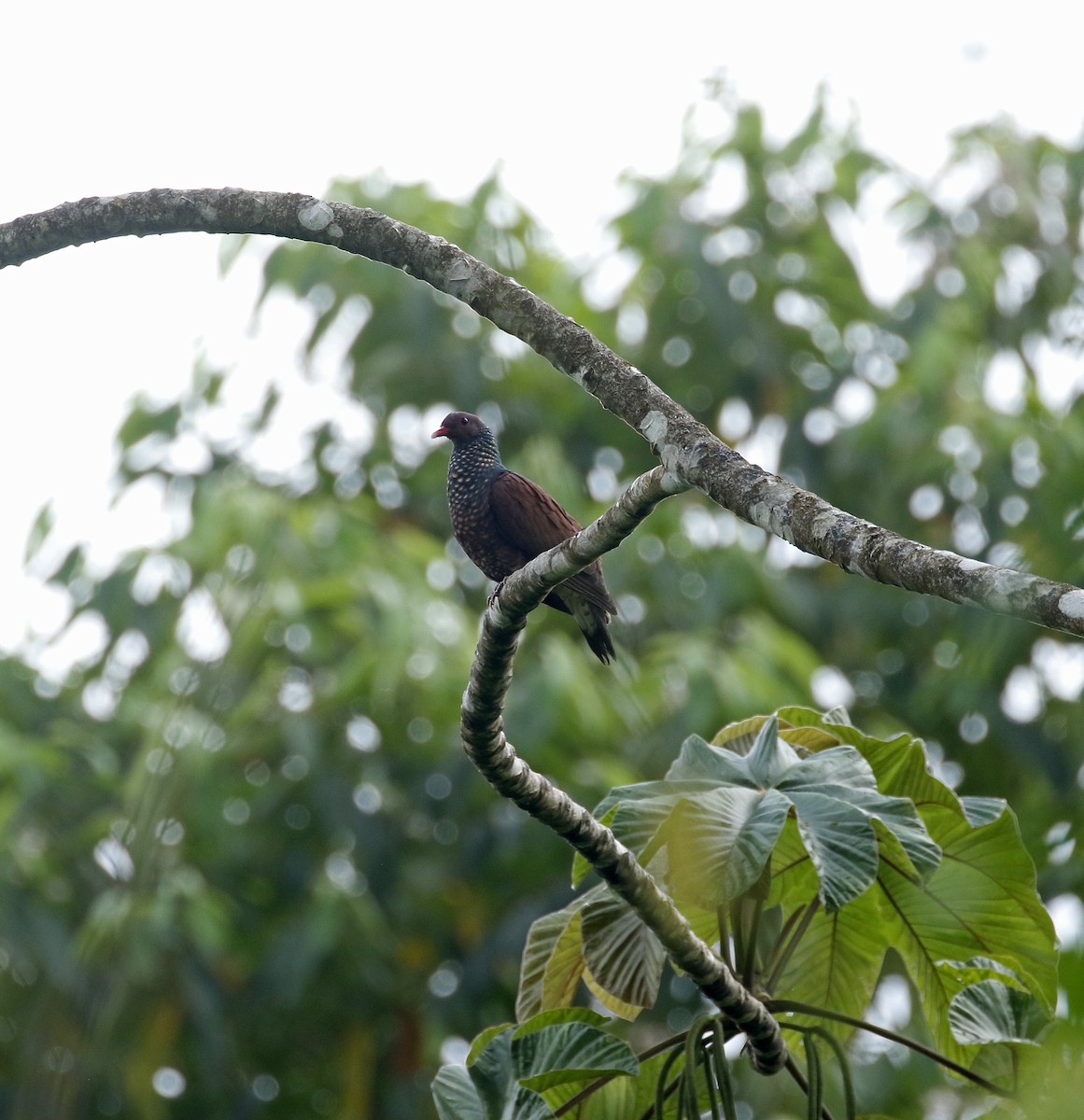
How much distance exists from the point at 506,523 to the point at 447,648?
107 cm

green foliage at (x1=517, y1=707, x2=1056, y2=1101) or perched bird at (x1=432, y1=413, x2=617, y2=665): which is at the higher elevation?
perched bird at (x1=432, y1=413, x2=617, y2=665)

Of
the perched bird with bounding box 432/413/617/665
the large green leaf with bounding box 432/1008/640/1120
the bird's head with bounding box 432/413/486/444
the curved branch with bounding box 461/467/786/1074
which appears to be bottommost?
the large green leaf with bounding box 432/1008/640/1120

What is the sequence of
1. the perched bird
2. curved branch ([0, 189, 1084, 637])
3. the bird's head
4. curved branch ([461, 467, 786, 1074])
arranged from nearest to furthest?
curved branch ([0, 189, 1084, 637]) < curved branch ([461, 467, 786, 1074]) < the perched bird < the bird's head

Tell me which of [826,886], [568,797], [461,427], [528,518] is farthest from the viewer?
[461,427]

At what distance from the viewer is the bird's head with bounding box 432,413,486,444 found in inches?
157

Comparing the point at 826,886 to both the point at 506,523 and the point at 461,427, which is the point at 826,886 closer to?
the point at 506,523

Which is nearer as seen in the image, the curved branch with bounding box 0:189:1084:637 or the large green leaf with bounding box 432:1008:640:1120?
the curved branch with bounding box 0:189:1084:637

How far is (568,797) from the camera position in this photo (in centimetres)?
215

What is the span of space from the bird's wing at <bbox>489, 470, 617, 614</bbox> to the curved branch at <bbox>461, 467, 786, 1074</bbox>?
1.33 meters

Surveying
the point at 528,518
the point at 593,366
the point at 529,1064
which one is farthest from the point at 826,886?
the point at 528,518

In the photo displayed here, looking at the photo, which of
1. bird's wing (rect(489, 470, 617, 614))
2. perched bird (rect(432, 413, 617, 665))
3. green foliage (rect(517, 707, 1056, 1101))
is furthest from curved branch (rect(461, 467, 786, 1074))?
bird's wing (rect(489, 470, 617, 614))

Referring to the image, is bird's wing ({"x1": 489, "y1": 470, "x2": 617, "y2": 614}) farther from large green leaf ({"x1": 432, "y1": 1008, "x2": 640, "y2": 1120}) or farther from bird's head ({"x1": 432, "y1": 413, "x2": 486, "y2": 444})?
large green leaf ({"x1": 432, "y1": 1008, "x2": 640, "y2": 1120})

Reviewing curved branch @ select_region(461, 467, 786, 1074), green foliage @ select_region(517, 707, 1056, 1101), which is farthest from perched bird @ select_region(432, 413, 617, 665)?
curved branch @ select_region(461, 467, 786, 1074)

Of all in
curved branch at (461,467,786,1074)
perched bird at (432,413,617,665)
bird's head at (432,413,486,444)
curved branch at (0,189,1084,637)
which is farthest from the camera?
bird's head at (432,413,486,444)
